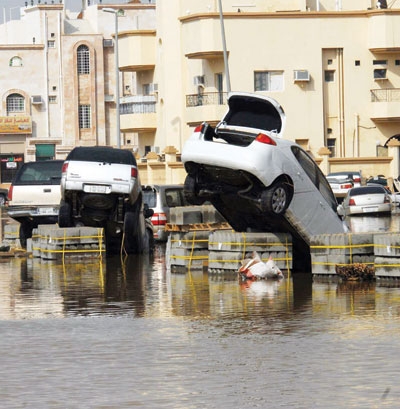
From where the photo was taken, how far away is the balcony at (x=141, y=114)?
7912cm

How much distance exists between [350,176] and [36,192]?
103 feet

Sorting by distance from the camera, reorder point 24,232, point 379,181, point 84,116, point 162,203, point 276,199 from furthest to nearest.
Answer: point 84,116 → point 379,181 → point 162,203 → point 24,232 → point 276,199

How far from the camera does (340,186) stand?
57.8m

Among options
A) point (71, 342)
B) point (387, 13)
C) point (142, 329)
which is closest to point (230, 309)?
point (142, 329)

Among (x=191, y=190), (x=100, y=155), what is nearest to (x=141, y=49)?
(x=100, y=155)

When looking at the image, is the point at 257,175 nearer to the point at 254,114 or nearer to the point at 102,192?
the point at 254,114

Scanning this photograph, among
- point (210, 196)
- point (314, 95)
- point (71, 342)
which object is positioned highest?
point (314, 95)

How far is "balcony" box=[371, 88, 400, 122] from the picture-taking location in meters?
69.4

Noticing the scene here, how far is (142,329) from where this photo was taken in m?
15.3

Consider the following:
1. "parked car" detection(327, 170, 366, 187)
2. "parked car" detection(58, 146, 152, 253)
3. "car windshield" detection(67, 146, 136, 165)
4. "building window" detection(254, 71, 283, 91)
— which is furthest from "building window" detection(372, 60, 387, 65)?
"car windshield" detection(67, 146, 136, 165)

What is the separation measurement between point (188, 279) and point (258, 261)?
1.23 meters

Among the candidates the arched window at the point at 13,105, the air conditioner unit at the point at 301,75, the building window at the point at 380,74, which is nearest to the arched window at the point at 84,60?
the arched window at the point at 13,105

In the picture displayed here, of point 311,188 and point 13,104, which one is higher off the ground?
point 13,104

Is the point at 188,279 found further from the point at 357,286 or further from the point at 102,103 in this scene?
the point at 102,103
